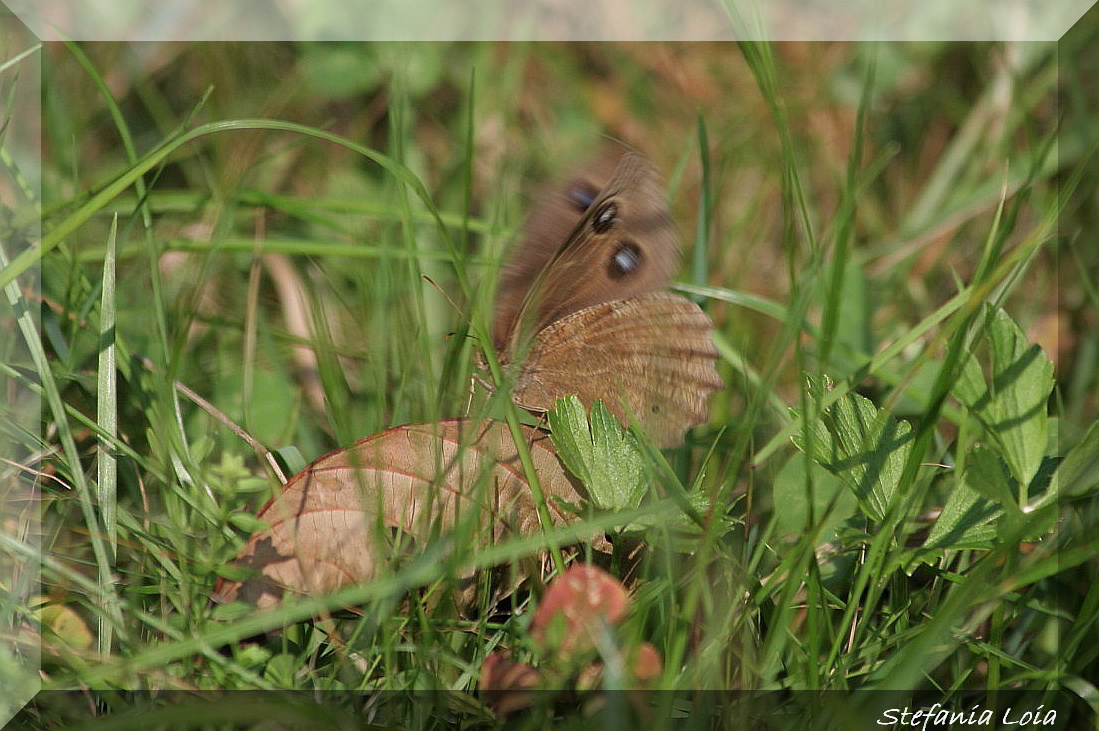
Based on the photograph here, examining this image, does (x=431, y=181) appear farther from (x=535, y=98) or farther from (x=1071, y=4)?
(x=1071, y=4)

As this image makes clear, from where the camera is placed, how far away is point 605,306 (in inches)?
88.2

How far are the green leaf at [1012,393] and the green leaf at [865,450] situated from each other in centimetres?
16

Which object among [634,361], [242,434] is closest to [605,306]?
[634,361]

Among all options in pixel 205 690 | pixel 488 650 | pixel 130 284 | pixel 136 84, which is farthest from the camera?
pixel 136 84

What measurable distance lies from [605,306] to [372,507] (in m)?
0.88

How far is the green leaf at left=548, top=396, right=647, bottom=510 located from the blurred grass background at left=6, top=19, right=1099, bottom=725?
0.17 metres

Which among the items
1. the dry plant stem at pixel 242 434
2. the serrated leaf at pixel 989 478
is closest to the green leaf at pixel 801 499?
the serrated leaf at pixel 989 478

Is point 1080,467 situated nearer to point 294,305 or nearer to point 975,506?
point 975,506

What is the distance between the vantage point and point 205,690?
148cm

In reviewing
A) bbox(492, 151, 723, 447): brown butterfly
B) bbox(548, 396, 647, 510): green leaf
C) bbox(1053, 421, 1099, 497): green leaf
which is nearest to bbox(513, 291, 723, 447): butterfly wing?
bbox(492, 151, 723, 447): brown butterfly

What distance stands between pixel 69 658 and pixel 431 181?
2.23 m

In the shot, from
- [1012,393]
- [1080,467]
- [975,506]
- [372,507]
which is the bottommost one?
[372,507]

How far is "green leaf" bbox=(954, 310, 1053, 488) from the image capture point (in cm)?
164

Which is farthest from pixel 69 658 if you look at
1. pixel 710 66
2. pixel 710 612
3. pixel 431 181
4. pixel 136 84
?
pixel 710 66
